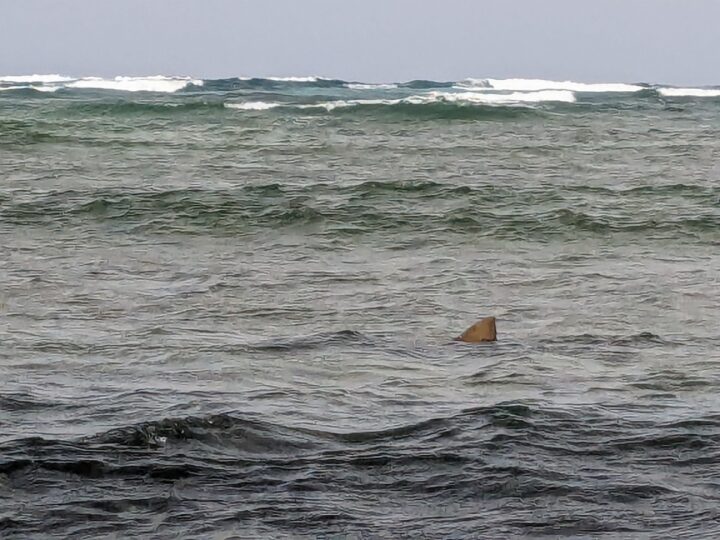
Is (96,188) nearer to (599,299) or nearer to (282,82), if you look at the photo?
(599,299)

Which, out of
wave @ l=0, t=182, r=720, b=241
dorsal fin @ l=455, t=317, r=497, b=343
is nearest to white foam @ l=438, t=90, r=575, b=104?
wave @ l=0, t=182, r=720, b=241

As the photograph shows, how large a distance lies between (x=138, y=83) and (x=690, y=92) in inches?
Result: 746

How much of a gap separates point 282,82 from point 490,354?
4212 cm

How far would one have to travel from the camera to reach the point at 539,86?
48.0 metres

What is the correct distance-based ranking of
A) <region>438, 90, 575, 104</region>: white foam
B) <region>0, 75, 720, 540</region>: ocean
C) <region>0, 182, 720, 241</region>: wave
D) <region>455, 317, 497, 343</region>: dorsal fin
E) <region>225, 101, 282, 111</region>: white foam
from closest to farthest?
<region>0, 75, 720, 540</region>: ocean
<region>455, 317, 497, 343</region>: dorsal fin
<region>0, 182, 720, 241</region>: wave
<region>225, 101, 282, 111</region>: white foam
<region>438, 90, 575, 104</region>: white foam

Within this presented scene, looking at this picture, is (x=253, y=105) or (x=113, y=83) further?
(x=113, y=83)

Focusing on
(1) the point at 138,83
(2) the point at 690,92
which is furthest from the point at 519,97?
(1) the point at 138,83

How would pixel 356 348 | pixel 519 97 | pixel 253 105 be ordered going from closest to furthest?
pixel 356 348, pixel 253 105, pixel 519 97

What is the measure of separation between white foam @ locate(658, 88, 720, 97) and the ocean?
2202 centimetres

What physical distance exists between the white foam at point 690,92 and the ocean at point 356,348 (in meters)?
22.0

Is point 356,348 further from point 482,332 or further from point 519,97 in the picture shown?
point 519,97

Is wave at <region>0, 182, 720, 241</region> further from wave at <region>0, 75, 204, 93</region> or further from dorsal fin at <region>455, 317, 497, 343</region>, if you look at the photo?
wave at <region>0, 75, 204, 93</region>

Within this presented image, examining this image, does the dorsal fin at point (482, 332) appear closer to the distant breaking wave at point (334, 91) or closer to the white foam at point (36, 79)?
the distant breaking wave at point (334, 91)

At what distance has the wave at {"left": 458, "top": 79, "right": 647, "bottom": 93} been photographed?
143 feet
